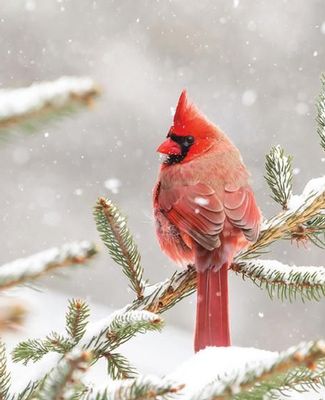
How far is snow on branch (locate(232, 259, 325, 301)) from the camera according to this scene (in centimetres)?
122

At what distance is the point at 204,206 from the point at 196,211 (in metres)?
0.02

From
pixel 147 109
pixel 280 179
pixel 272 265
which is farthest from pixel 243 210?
pixel 147 109

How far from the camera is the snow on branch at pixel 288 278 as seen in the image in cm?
122

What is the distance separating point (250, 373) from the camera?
0.61m

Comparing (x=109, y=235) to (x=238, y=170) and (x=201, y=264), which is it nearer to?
(x=201, y=264)

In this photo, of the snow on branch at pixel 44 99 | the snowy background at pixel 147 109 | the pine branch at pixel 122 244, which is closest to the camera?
the snow on branch at pixel 44 99

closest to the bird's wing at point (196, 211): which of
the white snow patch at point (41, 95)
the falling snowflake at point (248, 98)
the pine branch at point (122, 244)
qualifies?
the pine branch at point (122, 244)

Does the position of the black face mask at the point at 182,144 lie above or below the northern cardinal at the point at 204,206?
above

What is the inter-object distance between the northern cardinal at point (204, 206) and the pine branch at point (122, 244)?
26 cm

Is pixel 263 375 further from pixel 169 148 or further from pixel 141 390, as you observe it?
pixel 169 148

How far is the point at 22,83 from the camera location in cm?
52

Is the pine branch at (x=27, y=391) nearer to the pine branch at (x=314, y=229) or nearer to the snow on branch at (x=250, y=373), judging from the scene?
the snow on branch at (x=250, y=373)

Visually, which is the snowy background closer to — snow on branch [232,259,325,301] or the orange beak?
the orange beak

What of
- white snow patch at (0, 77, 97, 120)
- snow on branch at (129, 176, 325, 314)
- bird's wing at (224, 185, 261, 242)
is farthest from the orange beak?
white snow patch at (0, 77, 97, 120)
